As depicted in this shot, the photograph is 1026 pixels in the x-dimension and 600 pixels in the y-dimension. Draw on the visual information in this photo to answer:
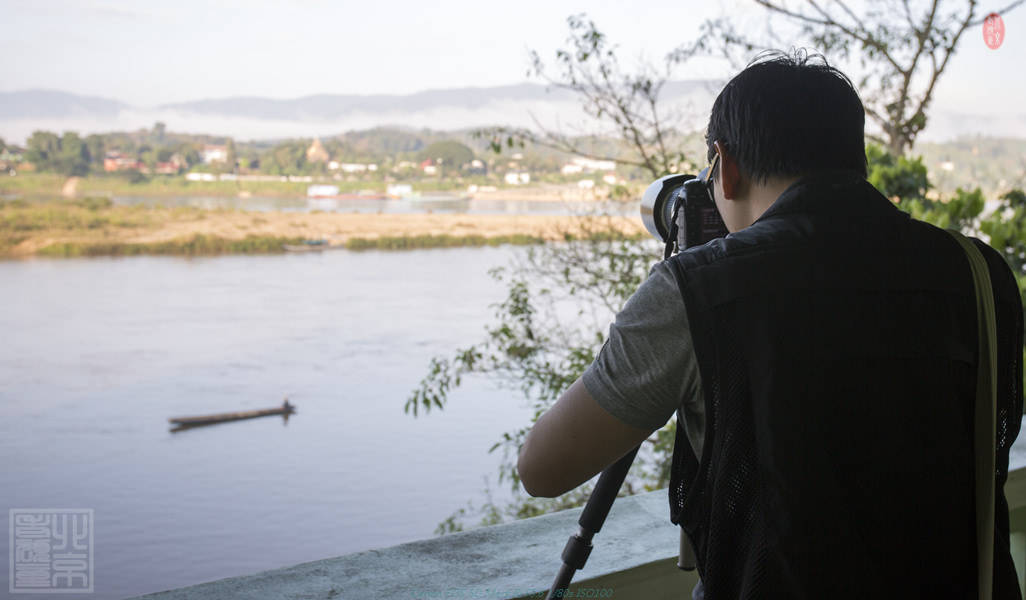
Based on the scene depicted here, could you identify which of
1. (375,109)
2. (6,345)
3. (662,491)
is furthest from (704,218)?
(375,109)

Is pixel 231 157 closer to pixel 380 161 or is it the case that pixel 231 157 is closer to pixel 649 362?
pixel 380 161

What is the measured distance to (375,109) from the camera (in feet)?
20.6

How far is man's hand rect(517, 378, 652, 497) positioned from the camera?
59cm

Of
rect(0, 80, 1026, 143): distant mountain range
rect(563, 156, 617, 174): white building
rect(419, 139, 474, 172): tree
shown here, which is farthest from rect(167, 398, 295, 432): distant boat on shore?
rect(563, 156, 617, 174): white building

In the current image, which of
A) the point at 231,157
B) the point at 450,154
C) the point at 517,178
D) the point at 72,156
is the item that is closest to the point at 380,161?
the point at 450,154

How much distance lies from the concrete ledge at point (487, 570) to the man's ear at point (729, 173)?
0.48 metres

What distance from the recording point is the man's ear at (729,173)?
25.5 inches

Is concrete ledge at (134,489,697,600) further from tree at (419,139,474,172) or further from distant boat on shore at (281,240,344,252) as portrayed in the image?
distant boat on shore at (281,240,344,252)

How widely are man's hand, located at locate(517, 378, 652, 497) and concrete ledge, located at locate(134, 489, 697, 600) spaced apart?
38cm

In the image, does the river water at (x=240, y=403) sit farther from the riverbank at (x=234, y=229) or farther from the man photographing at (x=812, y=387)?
the man photographing at (x=812, y=387)

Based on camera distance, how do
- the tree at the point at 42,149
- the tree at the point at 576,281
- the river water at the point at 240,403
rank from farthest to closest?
the tree at the point at 42,149 < the river water at the point at 240,403 < the tree at the point at 576,281

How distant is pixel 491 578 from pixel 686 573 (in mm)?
262

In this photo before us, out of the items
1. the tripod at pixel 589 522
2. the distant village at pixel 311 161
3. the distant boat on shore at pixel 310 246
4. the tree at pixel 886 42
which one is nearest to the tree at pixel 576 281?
the tree at pixel 886 42

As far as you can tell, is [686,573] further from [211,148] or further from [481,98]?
[211,148]
